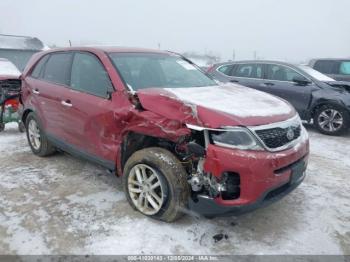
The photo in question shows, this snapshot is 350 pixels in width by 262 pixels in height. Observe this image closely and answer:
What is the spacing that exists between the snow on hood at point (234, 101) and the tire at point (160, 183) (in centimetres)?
58

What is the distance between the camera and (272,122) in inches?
114

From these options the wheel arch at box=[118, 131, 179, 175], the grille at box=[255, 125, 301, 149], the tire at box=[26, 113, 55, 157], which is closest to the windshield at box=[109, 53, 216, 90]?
the wheel arch at box=[118, 131, 179, 175]

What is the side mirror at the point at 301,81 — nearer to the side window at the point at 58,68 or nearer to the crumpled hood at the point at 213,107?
the crumpled hood at the point at 213,107

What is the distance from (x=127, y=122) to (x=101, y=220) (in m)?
0.99

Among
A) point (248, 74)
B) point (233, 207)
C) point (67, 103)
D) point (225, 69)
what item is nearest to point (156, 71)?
point (67, 103)

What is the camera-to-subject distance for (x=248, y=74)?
821 cm

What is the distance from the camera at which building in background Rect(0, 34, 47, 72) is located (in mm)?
13141

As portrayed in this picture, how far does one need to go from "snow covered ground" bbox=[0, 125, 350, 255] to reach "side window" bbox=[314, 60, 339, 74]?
635 cm

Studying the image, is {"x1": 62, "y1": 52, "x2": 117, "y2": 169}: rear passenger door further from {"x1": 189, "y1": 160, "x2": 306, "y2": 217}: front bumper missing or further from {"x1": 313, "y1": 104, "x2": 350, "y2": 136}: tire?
{"x1": 313, "y1": 104, "x2": 350, "y2": 136}: tire

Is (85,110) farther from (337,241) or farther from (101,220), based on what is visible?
(337,241)

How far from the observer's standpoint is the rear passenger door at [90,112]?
3501 millimetres

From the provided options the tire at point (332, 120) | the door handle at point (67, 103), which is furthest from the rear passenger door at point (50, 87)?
the tire at point (332, 120)

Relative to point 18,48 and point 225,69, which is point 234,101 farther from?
point 18,48

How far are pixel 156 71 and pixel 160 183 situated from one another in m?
1.49
